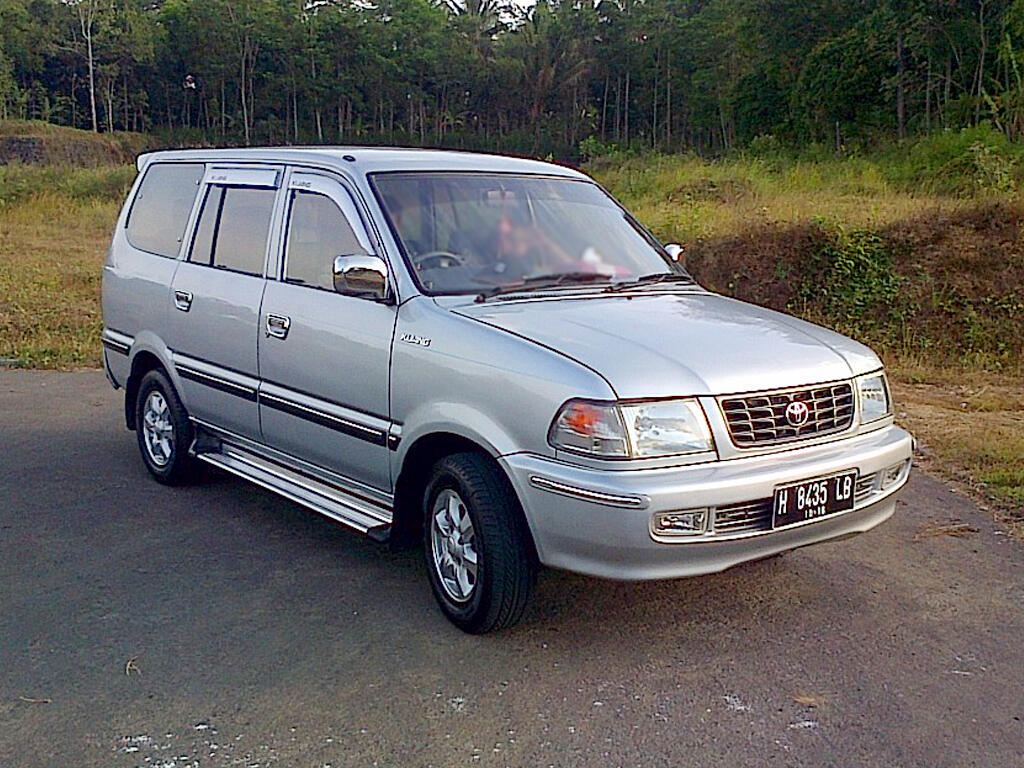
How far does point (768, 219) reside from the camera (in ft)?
43.9

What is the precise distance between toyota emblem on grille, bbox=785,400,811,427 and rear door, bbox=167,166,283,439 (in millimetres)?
2584

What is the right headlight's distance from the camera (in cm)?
375

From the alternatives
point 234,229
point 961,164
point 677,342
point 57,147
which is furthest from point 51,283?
point 57,147

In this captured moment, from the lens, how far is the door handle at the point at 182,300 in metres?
5.89

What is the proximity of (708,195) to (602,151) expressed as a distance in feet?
51.8

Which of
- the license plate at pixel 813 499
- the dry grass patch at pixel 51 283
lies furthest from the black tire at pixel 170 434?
the dry grass patch at pixel 51 283

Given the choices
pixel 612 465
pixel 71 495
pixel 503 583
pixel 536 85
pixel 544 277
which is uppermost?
pixel 536 85

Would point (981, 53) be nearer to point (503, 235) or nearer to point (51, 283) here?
point (51, 283)

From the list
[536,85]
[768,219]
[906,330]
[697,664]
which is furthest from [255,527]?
[536,85]

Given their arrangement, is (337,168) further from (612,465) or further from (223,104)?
(223,104)

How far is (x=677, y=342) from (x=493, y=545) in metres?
1.01

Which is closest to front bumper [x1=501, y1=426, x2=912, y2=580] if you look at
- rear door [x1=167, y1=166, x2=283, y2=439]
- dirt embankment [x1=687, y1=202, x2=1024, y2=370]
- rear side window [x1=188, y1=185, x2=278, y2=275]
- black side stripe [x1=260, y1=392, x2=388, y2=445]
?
black side stripe [x1=260, y1=392, x2=388, y2=445]

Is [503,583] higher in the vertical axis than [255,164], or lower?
lower

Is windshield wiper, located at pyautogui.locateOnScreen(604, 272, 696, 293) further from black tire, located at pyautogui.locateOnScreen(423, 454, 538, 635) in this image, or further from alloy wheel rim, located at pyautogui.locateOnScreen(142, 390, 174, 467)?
alloy wheel rim, located at pyautogui.locateOnScreen(142, 390, 174, 467)
